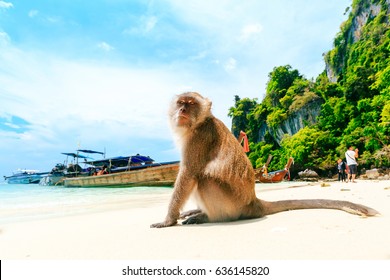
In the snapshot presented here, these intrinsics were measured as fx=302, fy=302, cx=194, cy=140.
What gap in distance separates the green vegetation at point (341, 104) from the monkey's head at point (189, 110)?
24716 mm

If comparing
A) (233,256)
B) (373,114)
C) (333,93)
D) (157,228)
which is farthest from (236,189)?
(333,93)

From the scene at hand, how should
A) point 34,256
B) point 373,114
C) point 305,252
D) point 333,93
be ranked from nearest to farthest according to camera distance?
point 305,252, point 34,256, point 373,114, point 333,93

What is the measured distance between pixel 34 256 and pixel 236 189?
2163 millimetres

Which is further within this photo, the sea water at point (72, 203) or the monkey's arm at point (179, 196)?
the sea water at point (72, 203)

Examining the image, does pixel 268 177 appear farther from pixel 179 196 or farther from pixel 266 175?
pixel 179 196

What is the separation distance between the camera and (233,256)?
2.26 m

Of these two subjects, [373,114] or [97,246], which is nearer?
[97,246]

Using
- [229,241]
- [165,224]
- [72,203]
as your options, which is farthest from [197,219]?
[72,203]

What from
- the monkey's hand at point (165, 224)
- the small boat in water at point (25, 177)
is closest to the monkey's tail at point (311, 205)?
the monkey's hand at point (165, 224)

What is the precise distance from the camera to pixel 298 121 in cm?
4641

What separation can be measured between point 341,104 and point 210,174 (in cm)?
3739

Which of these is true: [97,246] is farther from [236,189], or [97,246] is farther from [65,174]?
[65,174]

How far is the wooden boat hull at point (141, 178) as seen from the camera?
25084 millimetres

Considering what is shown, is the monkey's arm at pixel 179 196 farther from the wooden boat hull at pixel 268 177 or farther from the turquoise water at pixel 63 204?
the wooden boat hull at pixel 268 177
